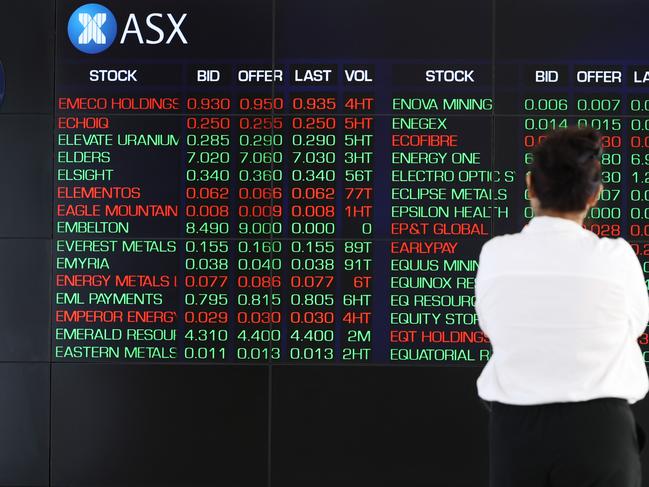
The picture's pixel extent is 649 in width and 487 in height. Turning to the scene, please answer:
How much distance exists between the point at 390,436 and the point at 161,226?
147 centimetres

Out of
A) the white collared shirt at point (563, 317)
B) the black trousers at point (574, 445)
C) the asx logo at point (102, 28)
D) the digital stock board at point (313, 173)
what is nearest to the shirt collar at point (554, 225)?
the white collared shirt at point (563, 317)

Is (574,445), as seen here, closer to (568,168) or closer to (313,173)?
(568,168)

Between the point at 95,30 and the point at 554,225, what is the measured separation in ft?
9.60

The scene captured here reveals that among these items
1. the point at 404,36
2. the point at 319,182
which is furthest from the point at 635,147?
the point at 319,182

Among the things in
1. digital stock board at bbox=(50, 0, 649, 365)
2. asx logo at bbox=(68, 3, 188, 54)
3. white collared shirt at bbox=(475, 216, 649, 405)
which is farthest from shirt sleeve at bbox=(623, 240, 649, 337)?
asx logo at bbox=(68, 3, 188, 54)

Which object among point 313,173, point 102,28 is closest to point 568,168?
point 313,173

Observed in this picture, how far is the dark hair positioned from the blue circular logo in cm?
281

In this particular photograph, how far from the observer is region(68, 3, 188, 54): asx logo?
153 inches

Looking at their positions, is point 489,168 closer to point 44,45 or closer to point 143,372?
point 143,372

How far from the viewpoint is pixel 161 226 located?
151 inches

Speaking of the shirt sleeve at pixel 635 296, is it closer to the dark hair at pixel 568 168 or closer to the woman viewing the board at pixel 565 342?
the woman viewing the board at pixel 565 342

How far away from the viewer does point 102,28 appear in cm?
389

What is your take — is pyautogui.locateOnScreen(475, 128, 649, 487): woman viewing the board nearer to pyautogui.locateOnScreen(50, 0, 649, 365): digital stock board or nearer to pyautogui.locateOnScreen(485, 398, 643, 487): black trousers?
pyautogui.locateOnScreen(485, 398, 643, 487): black trousers

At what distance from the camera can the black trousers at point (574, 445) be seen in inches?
59.9
